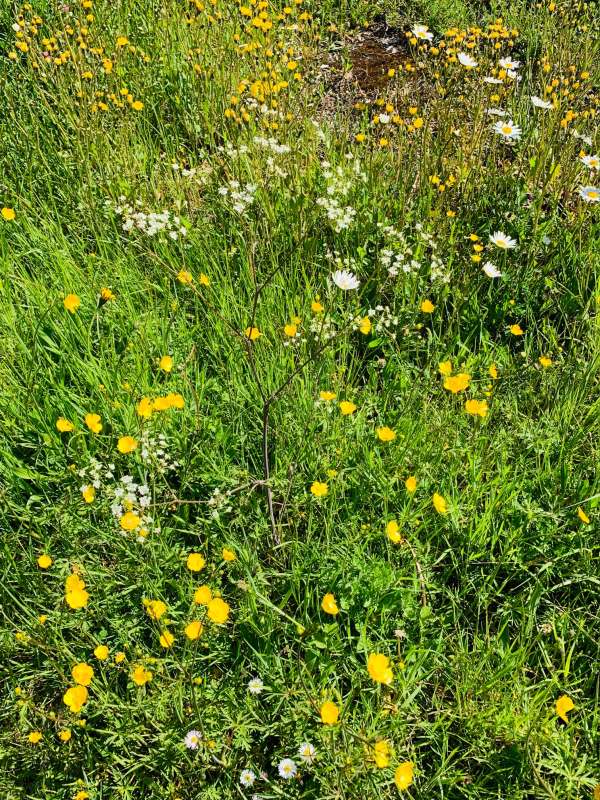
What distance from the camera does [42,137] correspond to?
3.04m

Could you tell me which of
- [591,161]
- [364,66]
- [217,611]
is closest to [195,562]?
[217,611]

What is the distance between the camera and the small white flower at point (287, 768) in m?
1.42

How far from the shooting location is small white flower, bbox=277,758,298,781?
142 centimetres

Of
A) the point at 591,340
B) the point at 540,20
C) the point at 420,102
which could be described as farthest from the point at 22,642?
the point at 540,20

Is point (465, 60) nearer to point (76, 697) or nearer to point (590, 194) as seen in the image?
point (590, 194)

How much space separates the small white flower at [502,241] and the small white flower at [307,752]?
1.93 m

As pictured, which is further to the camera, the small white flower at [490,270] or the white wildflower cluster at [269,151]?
the white wildflower cluster at [269,151]

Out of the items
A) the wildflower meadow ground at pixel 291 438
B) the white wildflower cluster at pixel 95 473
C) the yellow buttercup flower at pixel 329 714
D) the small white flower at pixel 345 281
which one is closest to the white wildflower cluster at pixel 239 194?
the wildflower meadow ground at pixel 291 438

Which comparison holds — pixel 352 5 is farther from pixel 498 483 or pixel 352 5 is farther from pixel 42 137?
pixel 498 483

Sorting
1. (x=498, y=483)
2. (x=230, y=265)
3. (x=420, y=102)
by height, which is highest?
(x=420, y=102)

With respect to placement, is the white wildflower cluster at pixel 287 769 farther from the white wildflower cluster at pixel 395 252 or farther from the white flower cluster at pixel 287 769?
the white wildflower cluster at pixel 395 252

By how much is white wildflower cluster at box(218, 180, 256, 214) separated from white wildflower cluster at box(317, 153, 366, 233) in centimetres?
28

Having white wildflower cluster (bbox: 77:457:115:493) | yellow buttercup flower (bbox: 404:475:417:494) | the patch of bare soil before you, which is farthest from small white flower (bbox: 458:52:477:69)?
white wildflower cluster (bbox: 77:457:115:493)

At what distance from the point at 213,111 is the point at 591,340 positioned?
214 cm
